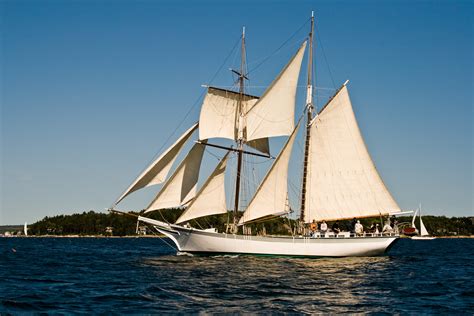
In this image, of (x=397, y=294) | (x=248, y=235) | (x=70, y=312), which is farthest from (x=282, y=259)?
(x=70, y=312)

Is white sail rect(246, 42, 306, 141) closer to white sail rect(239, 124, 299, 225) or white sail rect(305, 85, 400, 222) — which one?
white sail rect(239, 124, 299, 225)

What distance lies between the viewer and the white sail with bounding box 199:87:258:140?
54750 mm

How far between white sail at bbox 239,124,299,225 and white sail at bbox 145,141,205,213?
5.28 meters

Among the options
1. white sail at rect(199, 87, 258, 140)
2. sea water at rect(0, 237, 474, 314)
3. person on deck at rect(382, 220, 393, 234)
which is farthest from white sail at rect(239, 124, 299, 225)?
person on deck at rect(382, 220, 393, 234)

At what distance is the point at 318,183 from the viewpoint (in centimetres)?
5375

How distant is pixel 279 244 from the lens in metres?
51.7

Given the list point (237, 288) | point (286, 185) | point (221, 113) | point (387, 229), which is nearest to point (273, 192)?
point (286, 185)

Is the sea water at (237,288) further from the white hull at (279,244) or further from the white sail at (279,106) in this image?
the white sail at (279,106)

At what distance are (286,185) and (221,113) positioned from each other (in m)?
9.48

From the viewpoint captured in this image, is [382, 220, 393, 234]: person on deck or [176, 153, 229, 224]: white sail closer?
[176, 153, 229, 224]: white sail

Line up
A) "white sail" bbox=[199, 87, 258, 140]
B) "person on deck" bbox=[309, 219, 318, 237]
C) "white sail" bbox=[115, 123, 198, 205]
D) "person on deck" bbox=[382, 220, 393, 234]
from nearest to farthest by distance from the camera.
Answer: "white sail" bbox=[115, 123, 198, 205] → "person on deck" bbox=[309, 219, 318, 237] → "person on deck" bbox=[382, 220, 393, 234] → "white sail" bbox=[199, 87, 258, 140]

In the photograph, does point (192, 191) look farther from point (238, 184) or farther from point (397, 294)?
point (397, 294)

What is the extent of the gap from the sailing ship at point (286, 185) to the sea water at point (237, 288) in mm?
5814

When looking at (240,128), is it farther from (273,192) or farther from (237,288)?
(237,288)
